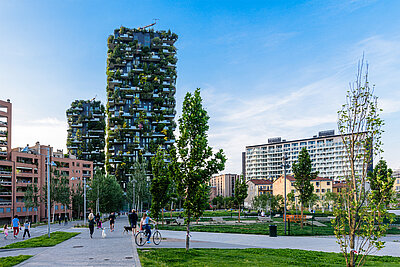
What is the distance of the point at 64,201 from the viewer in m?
74.3

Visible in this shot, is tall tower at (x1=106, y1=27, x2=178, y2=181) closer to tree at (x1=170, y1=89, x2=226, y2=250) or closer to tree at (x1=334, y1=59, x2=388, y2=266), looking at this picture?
tree at (x1=170, y1=89, x2=226, y2=250)

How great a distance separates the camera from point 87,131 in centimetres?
16188

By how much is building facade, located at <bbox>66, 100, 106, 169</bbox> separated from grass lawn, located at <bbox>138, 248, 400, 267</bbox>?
139211 mm

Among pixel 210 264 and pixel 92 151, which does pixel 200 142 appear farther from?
pixel 92 151

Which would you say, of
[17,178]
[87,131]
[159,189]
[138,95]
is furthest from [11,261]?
[87,131]

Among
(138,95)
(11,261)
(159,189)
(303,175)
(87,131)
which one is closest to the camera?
(11,261)

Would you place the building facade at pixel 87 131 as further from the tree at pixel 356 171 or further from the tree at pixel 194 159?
the tree at pixel 356 171

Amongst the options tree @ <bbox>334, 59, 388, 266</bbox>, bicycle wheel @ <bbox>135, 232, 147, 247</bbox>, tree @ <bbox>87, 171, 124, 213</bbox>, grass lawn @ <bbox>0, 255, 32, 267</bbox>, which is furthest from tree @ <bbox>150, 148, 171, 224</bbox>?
tree @ <bbox>87, 171, 124, 213</bbox>

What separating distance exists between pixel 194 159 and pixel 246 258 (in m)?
5.41

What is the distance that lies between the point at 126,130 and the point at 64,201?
58732mm

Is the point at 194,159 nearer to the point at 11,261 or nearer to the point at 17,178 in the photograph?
the point at 11,261

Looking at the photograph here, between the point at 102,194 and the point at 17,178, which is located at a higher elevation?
the point at 17,178

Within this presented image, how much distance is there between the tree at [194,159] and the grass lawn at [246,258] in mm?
1637

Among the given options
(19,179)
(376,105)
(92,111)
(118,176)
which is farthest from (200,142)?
(92,111)
